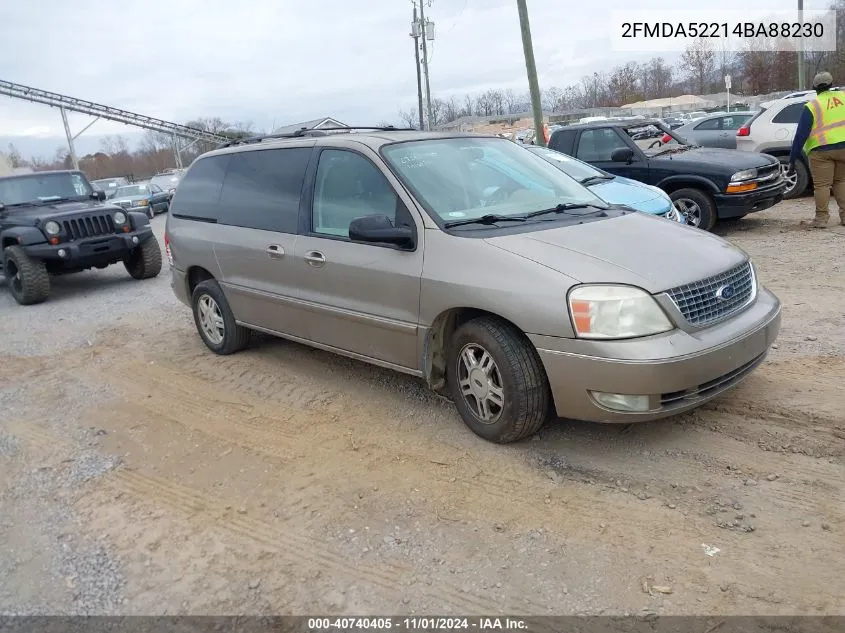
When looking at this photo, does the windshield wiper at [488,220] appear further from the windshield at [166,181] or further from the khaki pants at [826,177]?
the windshield at [166,181]

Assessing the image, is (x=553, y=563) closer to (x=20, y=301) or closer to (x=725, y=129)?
(x=20, y=301)

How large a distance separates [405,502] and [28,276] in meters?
8.04

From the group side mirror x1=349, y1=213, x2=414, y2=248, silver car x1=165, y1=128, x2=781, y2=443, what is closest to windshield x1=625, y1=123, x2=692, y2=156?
silver car x1=165, y1=128, x2=781, y2=443

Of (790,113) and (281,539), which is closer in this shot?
(281,539)

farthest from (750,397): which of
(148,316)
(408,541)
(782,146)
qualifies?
(782,146)

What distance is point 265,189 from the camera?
514cm

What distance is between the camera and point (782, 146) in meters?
11.8

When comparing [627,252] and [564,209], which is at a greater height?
[564,209]

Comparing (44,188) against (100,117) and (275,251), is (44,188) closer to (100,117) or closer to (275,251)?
(275,251)

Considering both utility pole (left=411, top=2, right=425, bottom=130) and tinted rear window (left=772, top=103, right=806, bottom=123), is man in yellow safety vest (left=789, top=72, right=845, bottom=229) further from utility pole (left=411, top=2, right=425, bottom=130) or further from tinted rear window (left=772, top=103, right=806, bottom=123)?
utility pole (left=411, top=2, right=425, bottom=130)

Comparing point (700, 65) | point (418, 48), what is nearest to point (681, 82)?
point (700, 65)

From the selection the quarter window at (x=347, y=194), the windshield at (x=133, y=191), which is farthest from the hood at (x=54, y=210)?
the windshield at (x=133, y=191)

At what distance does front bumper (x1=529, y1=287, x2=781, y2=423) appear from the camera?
329cm

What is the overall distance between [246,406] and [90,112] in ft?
164
